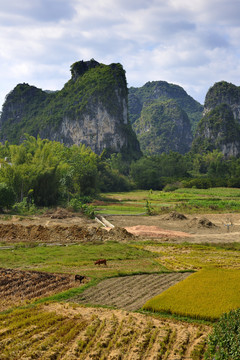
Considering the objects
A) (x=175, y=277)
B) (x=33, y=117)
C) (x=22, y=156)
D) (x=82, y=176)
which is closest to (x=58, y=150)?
(x=82, y=176)

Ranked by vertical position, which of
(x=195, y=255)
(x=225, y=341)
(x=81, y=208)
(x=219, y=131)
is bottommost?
(x=195, y=255)

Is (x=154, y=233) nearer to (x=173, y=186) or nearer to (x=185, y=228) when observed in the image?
(x=185, y=228)

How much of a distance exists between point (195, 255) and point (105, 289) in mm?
10014

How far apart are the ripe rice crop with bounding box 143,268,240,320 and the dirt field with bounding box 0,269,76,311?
462 centimetres

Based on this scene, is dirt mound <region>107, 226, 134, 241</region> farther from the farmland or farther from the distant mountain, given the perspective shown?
Answer: the distant mountain

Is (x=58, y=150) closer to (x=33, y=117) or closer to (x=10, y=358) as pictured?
(x=10, y=358)

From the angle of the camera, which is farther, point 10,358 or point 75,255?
point 75,255

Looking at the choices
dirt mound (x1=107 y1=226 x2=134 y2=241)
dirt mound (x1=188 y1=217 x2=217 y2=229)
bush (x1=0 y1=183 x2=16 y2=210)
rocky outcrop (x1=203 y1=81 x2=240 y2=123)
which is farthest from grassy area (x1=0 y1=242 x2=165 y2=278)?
rocky outcrop (x1=203 y1=81 x2=240 y2=123)

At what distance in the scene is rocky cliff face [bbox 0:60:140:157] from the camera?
457 ft

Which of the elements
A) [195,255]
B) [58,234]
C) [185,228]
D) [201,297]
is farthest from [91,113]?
[201,297]

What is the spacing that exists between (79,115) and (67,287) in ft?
→ 421

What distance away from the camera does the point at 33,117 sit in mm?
164250

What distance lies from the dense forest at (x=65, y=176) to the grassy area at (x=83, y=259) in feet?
64.8

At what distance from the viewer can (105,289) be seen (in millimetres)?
16609
